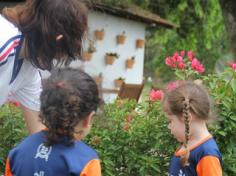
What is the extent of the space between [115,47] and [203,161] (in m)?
9.72

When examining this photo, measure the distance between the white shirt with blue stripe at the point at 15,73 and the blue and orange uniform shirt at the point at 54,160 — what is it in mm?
634

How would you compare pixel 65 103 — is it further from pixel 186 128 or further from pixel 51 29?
pixel 186 128

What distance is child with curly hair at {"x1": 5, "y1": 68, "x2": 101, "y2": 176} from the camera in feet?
7.42

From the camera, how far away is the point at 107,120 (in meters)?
3.96

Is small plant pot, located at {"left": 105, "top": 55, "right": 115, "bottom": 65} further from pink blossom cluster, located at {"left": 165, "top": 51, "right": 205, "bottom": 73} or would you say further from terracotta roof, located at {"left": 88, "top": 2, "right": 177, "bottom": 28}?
pink blossom cluster, located at {"left": 165, "top": 51, "right": 205, "bottom": 73}

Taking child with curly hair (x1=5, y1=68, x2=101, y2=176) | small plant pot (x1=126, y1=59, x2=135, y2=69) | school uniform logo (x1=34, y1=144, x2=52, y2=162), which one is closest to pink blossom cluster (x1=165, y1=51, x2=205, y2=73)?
child with curly hair (x1=5, y1=68, x2=101, y2=176)

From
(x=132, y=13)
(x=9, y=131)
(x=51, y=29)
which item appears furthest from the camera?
(x=132, y=13)

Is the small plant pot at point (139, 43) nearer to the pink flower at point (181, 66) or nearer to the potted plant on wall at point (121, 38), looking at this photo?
the potted plant on wall at point (121, 38)

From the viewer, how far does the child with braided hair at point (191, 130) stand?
2.93 meters

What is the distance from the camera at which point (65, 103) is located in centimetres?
226

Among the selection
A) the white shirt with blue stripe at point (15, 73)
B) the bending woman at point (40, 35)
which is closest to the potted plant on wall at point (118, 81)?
the white shirt with blue stripe at point (15, 73)

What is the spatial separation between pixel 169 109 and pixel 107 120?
3.22 feet

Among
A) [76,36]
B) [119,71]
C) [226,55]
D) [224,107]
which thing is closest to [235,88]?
[224,107]

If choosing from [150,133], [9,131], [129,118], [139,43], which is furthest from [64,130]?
[139,43]
